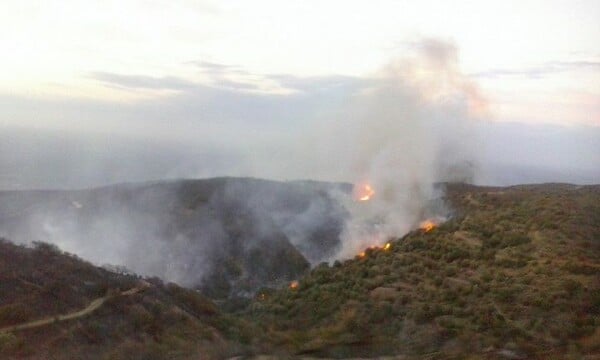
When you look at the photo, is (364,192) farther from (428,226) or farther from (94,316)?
(94,316)

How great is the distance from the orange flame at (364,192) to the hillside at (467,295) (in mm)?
22485

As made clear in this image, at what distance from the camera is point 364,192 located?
55.4 meters

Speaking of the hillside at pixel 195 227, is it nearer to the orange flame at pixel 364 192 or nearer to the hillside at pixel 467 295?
the orange flame at pixel 364 192

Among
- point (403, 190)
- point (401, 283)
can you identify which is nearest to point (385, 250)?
point (401, 283)

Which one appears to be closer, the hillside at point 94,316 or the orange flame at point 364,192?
the hillside at point 94,316

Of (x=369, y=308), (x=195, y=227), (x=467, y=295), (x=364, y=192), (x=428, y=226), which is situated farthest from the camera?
(x=364, y=192)

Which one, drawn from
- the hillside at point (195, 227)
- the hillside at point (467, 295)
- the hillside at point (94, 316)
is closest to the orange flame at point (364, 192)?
the hillside at point (195, 227)

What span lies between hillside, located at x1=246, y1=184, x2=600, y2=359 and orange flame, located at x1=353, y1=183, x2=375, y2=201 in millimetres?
22485

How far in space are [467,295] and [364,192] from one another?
37447 mm

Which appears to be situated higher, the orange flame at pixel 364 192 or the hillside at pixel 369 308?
the orange flame at pixel 364 192

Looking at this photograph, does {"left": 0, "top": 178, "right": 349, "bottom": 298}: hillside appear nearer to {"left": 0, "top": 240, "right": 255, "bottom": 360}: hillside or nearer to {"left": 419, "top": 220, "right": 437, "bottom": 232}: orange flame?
{"left": 419, "top": 220, "right": 437, "bottom": 232}: orange flame

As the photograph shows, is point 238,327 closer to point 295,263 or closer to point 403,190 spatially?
point 295,263

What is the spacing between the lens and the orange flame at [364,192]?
53875 mm

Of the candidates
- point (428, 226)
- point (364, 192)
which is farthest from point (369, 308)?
point (364, 192)
